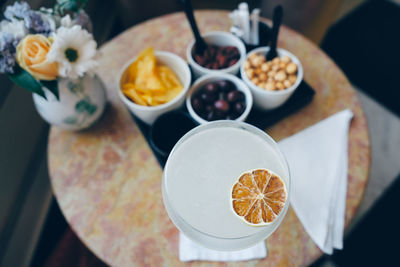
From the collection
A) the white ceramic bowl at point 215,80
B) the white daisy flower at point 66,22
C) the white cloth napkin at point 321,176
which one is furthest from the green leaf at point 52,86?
the white cloth napkin at point 321,176

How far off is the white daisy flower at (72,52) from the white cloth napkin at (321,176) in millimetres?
415

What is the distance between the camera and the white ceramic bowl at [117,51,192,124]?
0.56 metres

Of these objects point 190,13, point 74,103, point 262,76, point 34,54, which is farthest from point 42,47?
point 262,76

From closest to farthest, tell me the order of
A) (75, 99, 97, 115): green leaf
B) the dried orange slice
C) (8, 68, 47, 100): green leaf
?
the dried orange slice
(8, 68, 47, 100): green leaf
(75, 99, 97, 115): green leaf

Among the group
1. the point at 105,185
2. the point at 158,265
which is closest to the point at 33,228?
the point at 105,185

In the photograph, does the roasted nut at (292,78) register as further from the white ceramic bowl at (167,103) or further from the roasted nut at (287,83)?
the white ceramic bowl at (167,103)

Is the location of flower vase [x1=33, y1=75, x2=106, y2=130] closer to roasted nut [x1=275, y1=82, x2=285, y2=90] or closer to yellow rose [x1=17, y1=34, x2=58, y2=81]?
yellow rose [x1=17, y1=34, x2=58, y2=81]

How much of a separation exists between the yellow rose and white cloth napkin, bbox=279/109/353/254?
470 mm

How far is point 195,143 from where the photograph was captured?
447 millimetres

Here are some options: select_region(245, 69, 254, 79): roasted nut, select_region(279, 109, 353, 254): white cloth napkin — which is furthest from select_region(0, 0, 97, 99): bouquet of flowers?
select_region(279, 109, 353, 254): white cloth napkin

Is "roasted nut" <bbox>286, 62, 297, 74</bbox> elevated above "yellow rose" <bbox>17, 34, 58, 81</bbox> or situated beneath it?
situated beneath

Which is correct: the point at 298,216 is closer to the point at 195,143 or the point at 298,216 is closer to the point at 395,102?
the point at 195,143

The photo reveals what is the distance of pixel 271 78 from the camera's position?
59cm

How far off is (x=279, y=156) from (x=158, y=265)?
0.30 meters
